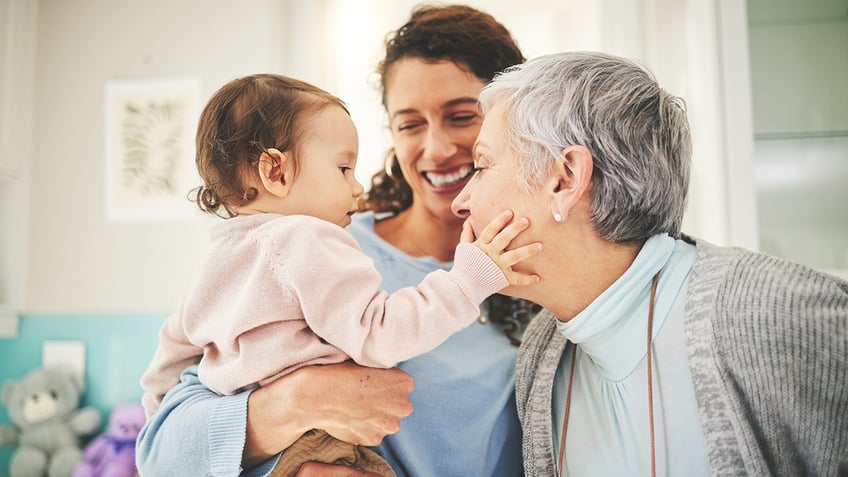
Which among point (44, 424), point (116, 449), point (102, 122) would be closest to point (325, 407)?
point (116, 449)

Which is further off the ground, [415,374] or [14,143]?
[14,143]

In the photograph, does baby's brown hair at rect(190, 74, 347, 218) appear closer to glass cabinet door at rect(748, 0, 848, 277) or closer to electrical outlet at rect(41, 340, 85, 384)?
glass cabinet door at rect(748, 0, 848, 277)

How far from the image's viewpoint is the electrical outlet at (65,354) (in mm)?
2660

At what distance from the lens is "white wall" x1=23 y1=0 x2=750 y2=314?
8.80 feet

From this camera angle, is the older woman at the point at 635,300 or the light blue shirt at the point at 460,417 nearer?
the older woman at the point at 635,300

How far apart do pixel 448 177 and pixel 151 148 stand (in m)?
1.77

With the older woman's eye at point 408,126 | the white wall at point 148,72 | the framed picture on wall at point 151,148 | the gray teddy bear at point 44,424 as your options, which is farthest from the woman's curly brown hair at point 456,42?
the gray teddy bear at point 44,424

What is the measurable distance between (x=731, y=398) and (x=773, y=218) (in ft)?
4.25

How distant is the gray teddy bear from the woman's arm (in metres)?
1.66

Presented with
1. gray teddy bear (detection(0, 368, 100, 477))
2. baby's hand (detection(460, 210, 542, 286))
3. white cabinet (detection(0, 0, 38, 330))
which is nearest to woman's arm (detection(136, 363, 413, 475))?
baby's hand (detection(460, 210, 542, 286))

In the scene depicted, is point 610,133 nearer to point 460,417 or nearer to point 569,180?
point 569,180

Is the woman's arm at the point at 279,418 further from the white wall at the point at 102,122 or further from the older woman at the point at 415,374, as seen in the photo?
the white wall at the point at 102,122

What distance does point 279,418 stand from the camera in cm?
103

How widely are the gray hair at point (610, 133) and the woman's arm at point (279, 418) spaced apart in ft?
1.50
